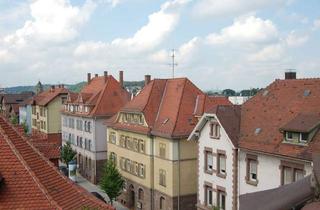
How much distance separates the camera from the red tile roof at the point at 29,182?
10.9 metres

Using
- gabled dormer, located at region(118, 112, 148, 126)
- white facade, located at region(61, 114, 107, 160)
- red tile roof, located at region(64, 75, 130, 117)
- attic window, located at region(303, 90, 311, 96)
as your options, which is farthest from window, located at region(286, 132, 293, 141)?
white facade, located at region(61, 114, 107, 160)

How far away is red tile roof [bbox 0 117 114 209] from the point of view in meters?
10.9

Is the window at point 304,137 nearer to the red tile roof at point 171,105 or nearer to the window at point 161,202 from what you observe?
the red tile roof at point 171,105

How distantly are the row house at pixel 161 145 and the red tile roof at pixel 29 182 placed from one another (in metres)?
24.0

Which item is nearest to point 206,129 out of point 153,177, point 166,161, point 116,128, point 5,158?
point 166,161

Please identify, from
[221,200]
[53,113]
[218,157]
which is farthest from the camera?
[53,113]

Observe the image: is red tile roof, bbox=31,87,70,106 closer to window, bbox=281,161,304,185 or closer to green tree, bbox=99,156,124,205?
green tree, bbox=99,156,124,205

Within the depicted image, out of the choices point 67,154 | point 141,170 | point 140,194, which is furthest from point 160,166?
point 67,154

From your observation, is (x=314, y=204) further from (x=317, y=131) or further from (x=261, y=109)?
(x=261, y=109)

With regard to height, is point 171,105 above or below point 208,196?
above

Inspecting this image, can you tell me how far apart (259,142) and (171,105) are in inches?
573

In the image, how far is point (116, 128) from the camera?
46062 mm

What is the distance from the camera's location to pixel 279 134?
25641 mm

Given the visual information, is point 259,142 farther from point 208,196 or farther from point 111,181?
point 111,181
